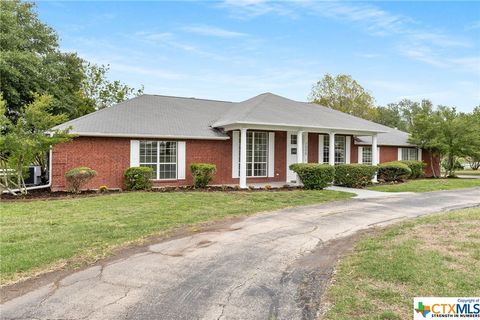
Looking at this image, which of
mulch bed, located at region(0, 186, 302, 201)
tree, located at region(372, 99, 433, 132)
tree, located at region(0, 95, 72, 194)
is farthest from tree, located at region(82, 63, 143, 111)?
tree, located at region(372, 99, 433, 132)

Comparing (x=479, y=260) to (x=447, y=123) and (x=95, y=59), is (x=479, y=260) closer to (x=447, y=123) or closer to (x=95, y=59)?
(x=447, y=123)

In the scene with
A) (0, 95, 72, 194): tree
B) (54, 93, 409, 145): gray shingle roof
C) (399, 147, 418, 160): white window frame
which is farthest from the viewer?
(399, 147, 418, 160): white window frame

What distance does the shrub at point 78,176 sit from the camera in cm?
1357

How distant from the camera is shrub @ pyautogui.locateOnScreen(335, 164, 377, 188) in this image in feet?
57.6

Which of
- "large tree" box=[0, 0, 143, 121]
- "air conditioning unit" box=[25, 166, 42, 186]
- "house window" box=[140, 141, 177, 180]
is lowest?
"air conditioning unit" box=[25, 166, 42, 186]

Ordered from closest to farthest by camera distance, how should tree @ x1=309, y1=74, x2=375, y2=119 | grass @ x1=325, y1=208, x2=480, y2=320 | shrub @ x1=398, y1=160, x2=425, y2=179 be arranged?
grass @ x1=325, y1=208, x2=480, y2=320 < shrub @ x1=398, y1=160, x2=425, y2=179 < tree @ x1=309, y1=74, x2=375, y2=119

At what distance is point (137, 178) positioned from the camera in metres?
15.0

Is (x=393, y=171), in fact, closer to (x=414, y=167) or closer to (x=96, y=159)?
(x=414, y=167)

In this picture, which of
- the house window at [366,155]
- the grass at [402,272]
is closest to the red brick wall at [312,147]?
the house window at [366,155]

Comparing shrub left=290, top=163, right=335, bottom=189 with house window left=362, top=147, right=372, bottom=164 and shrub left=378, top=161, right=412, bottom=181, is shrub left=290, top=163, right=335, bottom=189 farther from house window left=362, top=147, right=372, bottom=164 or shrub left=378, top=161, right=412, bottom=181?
house window left=362, top=147, right=372, bottom=164

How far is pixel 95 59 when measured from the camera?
35031mm

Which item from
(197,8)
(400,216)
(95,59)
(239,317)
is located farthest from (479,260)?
(95,59)

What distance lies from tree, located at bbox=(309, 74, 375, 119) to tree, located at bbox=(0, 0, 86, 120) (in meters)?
31.1

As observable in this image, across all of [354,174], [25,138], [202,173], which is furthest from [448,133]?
[25,138]
